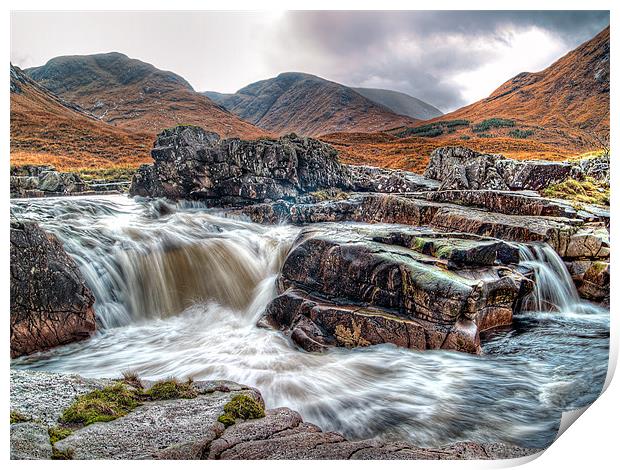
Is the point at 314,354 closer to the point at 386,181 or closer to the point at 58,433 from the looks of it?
the point at 58,433

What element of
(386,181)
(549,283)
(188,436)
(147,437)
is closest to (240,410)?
(188,436)

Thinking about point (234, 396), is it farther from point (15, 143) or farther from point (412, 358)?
point (15, 143)

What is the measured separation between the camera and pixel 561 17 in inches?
145

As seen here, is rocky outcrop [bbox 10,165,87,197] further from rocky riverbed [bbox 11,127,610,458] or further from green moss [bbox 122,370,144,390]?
green moss [bbox 122,370,144,390]

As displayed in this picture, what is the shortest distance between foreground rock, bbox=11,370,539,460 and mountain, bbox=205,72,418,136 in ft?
12.7

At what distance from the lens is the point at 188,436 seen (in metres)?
2.67

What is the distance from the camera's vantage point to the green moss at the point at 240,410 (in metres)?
2.81

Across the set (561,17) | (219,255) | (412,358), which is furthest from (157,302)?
(561,17)

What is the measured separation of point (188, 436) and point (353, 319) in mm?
2116

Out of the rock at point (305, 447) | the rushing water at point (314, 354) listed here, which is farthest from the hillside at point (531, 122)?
the rock at point (305, 447)

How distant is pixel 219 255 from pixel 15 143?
326 cm

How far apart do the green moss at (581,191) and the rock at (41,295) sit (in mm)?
6141

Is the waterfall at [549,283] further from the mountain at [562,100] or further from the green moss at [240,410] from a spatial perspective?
the green moss at [240,410]

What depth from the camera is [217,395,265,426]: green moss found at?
281 cm
